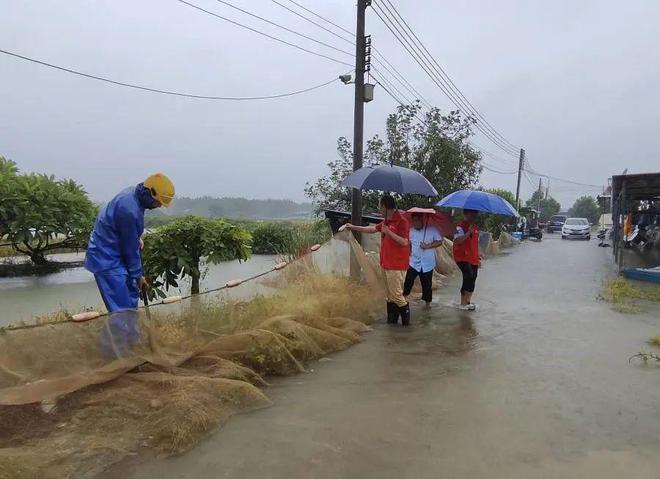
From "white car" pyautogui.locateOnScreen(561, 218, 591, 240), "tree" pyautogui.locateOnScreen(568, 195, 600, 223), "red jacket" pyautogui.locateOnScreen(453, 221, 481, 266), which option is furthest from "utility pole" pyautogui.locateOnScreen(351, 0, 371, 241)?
"tree" pyautogui.locateOnScreen(568, 195, 600, 223)

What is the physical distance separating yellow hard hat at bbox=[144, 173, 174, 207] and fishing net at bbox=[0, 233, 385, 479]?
854mm

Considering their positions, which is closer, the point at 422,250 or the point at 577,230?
the point at 422,250

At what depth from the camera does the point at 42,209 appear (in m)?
11.7

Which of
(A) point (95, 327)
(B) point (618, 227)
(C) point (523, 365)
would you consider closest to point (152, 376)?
(A) point (95, 327)

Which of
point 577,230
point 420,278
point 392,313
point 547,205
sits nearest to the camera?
point 392,313

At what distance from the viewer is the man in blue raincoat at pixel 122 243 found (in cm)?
407

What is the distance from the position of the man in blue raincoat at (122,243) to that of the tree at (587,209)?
103713mm

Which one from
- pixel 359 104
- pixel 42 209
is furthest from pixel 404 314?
pixel 42 209

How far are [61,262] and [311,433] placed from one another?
532 inches

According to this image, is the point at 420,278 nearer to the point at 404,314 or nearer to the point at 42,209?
the point at 404,314

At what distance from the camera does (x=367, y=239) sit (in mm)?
9219

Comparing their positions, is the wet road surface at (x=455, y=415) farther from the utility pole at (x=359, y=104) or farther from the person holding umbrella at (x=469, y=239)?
the utility pole at (x=359, y=104)

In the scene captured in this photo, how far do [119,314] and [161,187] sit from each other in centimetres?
106

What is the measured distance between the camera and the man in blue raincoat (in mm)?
4074
